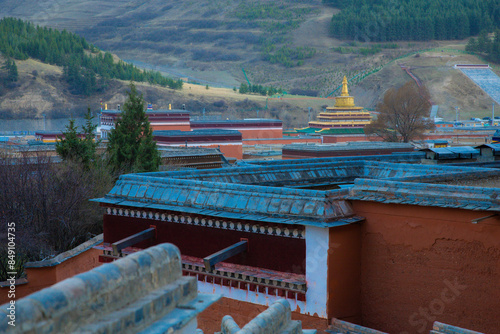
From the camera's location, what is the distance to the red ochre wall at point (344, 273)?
9742mm

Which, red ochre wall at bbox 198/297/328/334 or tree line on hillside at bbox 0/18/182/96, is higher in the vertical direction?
tree line on hillside at bbox 0/18/182/96

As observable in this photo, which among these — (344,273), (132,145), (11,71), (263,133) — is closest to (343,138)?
(263,133)

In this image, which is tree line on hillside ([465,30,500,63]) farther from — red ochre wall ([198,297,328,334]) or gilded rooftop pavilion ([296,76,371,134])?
red ochre wall ([198,297,328,334])

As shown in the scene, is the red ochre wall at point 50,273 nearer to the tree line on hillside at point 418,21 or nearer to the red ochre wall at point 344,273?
the red ochre wall at point 344,273

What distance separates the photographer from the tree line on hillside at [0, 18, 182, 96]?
344 ft

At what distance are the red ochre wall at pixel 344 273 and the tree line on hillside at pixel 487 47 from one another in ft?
418

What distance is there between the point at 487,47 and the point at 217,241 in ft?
423

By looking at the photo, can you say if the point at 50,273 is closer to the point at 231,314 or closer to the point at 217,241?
the point at 217,241

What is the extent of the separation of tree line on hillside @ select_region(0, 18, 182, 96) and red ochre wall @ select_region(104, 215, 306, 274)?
306 ft

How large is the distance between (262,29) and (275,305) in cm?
17915

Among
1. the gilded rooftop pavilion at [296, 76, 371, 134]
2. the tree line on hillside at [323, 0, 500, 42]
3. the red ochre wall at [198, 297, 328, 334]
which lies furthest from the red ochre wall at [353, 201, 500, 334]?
the tree line on hillside at [323, 0, 500, 42]

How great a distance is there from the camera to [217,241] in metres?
11.1

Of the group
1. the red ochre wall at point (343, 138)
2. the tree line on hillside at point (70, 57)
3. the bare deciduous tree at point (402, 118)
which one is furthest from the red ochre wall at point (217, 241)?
the tree line on hillside at point (70, 57)

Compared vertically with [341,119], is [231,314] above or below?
below
